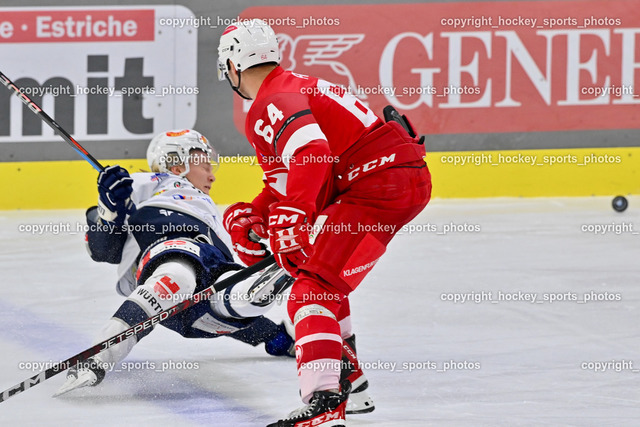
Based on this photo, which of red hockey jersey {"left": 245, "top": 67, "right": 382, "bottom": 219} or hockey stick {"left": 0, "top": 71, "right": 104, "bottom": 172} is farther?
hockey stick {"left": 0, "top": 71, "right": 104, "bottom": 172}

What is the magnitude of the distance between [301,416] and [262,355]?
1.08 metres

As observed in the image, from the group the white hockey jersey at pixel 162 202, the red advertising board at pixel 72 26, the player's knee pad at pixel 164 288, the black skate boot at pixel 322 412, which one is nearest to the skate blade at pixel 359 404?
the black skate boot at pixel 322 412

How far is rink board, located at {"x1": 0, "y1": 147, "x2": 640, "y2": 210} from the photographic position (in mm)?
6660

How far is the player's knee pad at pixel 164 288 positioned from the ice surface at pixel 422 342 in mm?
257

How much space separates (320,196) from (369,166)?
16 centimetres

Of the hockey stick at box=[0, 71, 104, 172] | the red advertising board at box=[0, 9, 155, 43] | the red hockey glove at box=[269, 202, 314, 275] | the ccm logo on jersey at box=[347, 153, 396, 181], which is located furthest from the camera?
the red advertising board at box=[0, 9, 155, 43]

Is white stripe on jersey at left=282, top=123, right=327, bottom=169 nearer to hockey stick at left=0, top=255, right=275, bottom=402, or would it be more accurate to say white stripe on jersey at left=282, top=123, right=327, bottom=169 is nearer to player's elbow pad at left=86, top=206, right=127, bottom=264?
hockey stick at left=0, top=255, right=275, bottom=402

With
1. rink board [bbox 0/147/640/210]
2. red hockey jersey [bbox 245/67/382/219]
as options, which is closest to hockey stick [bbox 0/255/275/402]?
red hockey jersey [bbox 245/67/382/219]

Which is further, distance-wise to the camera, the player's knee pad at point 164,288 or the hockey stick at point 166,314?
the player's knee pad at point 164,288

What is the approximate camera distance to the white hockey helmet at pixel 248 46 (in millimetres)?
2865

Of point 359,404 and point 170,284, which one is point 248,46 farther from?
point 359,404

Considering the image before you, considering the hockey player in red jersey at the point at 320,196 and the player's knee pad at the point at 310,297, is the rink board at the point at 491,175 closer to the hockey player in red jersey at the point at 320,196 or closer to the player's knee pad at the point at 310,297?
the hockey player in red jersey at the point at 320,196

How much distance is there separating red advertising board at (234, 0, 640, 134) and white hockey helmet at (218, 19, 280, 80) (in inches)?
153

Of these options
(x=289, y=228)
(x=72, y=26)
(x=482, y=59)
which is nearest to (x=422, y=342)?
(x=289, y=228)
